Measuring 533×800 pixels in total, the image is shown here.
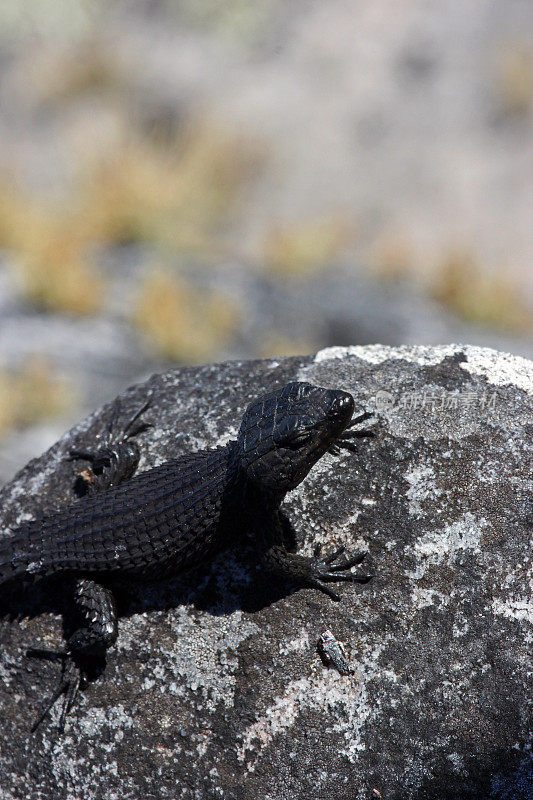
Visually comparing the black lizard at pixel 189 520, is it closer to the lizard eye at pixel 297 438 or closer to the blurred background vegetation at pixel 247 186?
the lizard eye at pixel 297 438

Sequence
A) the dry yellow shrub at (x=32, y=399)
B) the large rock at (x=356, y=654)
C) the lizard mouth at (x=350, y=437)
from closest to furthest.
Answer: the large rock at (x=356, y=654), the lizard mouth at (x=350, y=437), the dry yellow shrub at (x=32, y=399)

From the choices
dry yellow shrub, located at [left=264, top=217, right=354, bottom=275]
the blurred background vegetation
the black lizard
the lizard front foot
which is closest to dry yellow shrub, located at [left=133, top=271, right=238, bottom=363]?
the blurred background vegetation

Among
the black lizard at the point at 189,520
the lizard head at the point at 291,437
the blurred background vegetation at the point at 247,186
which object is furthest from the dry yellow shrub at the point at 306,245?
the lizard head at the point at 291,437

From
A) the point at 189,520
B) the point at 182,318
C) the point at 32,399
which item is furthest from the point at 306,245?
the point at 189,520

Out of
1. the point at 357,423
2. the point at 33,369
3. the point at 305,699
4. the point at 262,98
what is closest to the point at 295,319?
the point at 33,369

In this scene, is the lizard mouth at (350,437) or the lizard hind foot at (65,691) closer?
the lizard hind foot at (65,691)

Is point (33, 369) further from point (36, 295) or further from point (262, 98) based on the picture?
point (262, 98)
